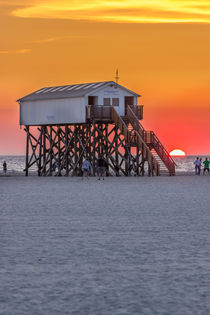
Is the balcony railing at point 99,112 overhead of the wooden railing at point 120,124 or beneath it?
overhead

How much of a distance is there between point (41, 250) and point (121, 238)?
7.60 ft

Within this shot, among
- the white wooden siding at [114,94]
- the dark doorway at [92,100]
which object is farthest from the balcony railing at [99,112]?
the dark doorway at [92,100]

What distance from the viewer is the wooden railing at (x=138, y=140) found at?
190 feet

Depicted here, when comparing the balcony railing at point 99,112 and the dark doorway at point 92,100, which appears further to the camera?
the dark doorway at point 92,100

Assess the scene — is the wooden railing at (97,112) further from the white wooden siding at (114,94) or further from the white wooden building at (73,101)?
the white wooden siding at (114,94)

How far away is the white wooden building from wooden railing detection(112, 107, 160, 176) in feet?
4.18

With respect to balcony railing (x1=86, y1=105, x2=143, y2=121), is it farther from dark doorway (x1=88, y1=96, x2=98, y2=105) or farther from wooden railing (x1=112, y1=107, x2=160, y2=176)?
dark doorway (x1=88, y1=96, x2=98, y2=105)

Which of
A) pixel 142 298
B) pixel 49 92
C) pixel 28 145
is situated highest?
pixel 49 92

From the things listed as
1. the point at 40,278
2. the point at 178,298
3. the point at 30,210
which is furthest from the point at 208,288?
the point at 30,210

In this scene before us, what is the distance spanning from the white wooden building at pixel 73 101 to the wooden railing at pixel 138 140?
127cm

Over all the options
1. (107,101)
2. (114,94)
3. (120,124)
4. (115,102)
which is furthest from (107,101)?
(120,124)

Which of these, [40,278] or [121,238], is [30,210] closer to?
[121,238]

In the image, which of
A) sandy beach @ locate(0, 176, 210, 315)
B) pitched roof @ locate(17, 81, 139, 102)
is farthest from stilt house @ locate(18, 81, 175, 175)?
sandy beach @ locate(0, 176, 210, 315)

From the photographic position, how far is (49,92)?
66.9 m
